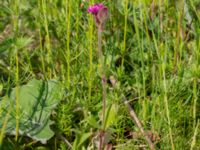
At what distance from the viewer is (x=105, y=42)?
1682 millimetres

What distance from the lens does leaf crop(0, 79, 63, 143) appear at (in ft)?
4.35

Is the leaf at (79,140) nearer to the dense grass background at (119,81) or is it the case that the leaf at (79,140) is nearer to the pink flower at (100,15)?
the dense grass background at (119,81)

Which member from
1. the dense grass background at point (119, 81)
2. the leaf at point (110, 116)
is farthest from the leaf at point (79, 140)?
the leaf at point (110, 116)

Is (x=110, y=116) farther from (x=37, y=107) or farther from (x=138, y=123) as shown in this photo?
(x=37, y=107)

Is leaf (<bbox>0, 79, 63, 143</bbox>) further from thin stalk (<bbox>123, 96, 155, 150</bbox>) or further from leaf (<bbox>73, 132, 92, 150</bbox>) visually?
thin stalk (<bbox>123, 96, 155, 150</bbox>)

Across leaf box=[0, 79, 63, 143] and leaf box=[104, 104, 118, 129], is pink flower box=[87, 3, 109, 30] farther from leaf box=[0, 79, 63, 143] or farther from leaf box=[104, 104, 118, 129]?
leaf box=[0, 79, 63, 143]

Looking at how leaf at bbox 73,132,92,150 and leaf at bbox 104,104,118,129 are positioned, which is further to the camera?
leaf at bbox 73,132,92,150

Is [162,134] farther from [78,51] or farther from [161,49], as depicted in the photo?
[78,51]

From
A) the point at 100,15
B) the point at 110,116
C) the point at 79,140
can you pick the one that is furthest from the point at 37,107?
the point at 100,15

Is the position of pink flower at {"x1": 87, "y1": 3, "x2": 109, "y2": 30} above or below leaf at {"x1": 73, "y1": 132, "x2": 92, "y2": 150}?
above

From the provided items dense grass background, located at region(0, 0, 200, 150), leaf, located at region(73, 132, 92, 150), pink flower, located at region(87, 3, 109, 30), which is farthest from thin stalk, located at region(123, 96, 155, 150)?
pink flower, located at region(87, 3, 109, 30)

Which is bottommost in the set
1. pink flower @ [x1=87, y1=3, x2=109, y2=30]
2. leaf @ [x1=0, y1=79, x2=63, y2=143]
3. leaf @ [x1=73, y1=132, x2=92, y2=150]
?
leaf @ [x1=73, y1=132, x2=92, y2=150]

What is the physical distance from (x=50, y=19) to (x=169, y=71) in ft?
1.71

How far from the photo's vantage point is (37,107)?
4.66 feet
